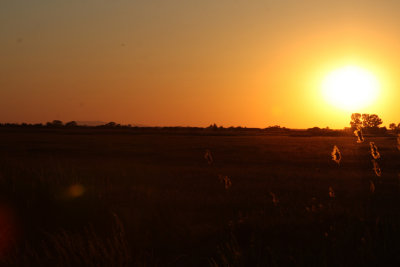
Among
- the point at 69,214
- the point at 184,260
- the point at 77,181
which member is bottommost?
the point at 184,260

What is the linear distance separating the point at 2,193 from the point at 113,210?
83.8 inches

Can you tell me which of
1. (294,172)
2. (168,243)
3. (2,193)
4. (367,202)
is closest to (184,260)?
(168,243)

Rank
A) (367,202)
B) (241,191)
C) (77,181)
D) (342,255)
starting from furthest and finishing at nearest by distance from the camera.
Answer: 1. (241,191)
2. (367,202)
3. (77,181)
4. (342,255)

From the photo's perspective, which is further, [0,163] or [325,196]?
[325,196]

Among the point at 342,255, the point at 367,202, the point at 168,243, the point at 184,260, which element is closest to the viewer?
the point at 342,255

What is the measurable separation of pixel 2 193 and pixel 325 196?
8868 millimetres

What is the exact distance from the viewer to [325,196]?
13.4 metres

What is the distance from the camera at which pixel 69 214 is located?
28.6 feet

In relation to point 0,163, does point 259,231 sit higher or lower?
lower

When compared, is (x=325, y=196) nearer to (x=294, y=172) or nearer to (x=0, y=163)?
(x=294, y=172)

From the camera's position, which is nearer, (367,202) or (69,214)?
(69,214)

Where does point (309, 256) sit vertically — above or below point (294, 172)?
below

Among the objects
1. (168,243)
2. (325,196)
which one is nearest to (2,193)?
(168,243)

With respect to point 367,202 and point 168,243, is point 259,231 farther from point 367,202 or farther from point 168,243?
point 367,202
